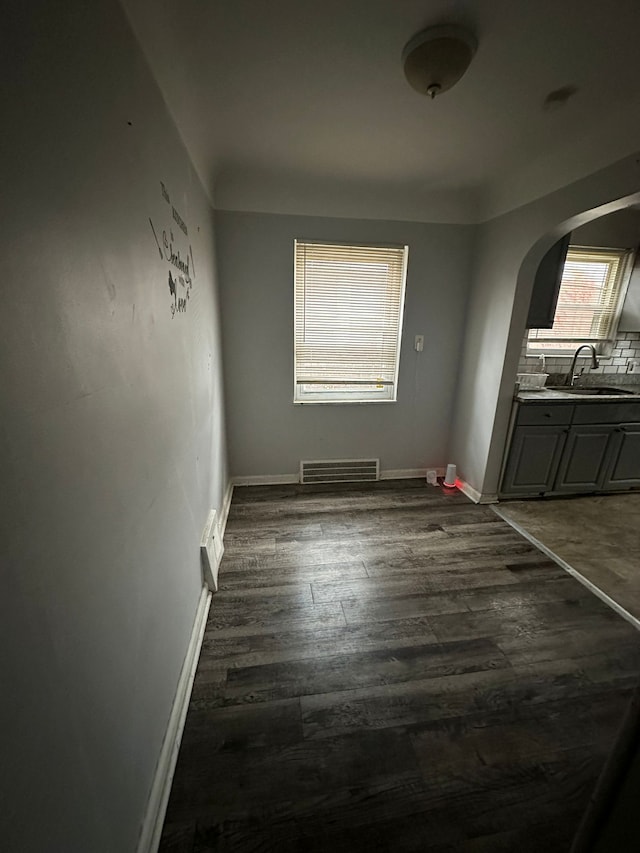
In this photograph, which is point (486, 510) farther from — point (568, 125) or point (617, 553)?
point (568, 125)

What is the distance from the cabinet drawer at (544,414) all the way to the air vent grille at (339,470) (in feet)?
4.19

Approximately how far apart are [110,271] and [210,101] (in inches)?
56.6

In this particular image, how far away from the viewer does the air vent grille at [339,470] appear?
3.05 meters

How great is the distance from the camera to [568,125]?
5.66 feet

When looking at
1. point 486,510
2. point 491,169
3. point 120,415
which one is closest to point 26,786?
point 120,415

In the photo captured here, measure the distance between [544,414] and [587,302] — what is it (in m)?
1.51

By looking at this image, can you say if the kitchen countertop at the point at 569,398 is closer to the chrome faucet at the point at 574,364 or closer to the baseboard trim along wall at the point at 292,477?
the chrome faucet at the point at 574,364

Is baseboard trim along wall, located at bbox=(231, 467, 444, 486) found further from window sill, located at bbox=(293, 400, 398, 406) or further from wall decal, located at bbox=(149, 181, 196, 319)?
wall decal, located at bbox=(149, 181, 196, 319)

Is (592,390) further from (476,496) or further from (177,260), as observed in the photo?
(177,260)

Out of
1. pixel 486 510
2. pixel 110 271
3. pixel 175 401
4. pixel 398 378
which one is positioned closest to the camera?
pixel 110 271

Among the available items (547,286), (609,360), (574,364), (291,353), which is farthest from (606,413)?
(291,353)

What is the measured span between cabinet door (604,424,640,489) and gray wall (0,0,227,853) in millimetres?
3397

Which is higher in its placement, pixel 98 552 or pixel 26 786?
pixel 98 552

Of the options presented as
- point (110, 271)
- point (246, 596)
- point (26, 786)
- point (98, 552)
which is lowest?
point (246, 596)
